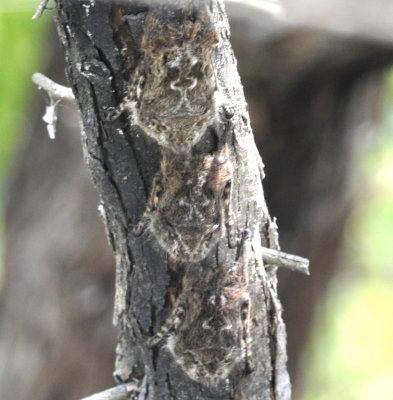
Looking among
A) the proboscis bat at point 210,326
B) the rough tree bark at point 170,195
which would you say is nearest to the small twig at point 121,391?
the rough tree bark at point 170,195

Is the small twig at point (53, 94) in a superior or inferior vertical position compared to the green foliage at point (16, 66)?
inferior

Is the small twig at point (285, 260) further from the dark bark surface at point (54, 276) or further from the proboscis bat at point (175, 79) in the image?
the dark bark surface at point (54, 276)

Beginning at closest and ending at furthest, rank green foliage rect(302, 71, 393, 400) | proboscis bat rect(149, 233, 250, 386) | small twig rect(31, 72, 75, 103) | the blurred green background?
proboscis bat rect(149, 233, 250, 386), small twig rect(31, 72, 75, 103), the blurred green background, green foliage rect(302, 71, 393, 400)

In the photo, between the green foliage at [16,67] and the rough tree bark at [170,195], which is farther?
the green foliage at [16,67]

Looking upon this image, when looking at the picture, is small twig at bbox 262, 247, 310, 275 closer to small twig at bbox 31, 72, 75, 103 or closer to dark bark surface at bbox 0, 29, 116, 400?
small twig at bbox 31, 72, 75, 103

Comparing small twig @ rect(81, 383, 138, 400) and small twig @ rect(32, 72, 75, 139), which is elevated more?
small twig @ rect(32, 72, 75, 139)

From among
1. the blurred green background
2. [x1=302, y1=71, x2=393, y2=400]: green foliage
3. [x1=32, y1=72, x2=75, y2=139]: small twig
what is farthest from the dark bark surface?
[x1=32, y1=72, x2=75, y2=139]: small twig

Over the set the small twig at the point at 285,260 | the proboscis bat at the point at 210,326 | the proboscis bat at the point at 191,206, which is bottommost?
the proboscis bat at the point at 210,326

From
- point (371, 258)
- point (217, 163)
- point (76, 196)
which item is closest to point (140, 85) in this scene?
point (217, 163)
